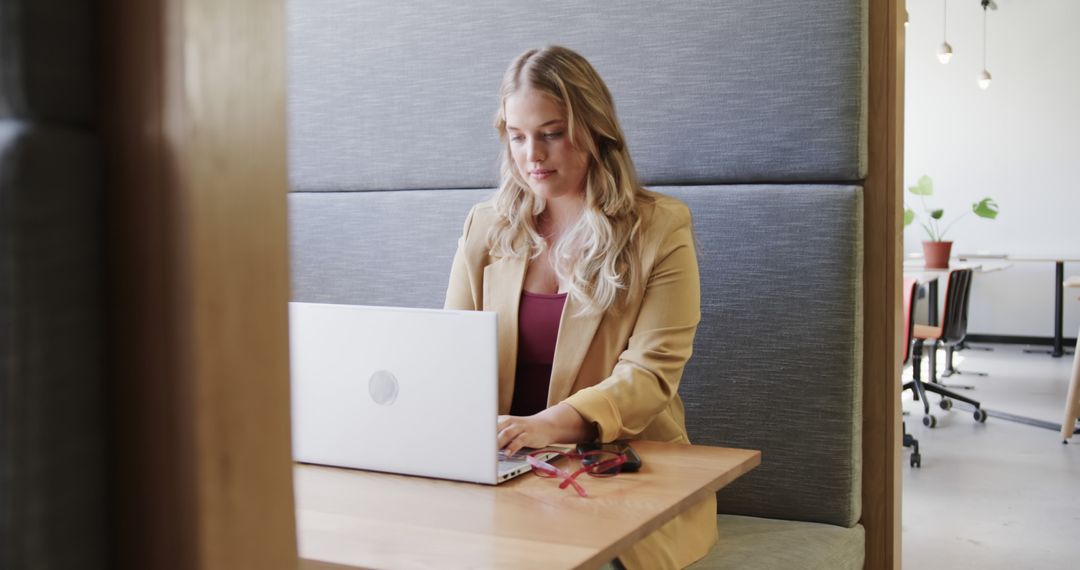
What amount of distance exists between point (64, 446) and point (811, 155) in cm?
195

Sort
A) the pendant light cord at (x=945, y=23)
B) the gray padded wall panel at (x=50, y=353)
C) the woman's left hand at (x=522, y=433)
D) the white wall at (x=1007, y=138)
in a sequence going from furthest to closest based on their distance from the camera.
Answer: the pendant light cord at (x=945, y=23) < the white wall at (x=1007, y=138) < the woman's left hand at (x=522, y=433) < the gray padded wall panel at (x=50, y=353)

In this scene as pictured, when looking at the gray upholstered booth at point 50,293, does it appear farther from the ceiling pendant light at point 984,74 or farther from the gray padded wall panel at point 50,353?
the ceiling pendant light at point 984,74

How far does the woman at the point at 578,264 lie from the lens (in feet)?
6.51

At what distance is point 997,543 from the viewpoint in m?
3.83

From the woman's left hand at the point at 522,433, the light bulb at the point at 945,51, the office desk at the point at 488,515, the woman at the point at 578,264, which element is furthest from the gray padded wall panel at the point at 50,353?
the light bulb at the point at 945,51

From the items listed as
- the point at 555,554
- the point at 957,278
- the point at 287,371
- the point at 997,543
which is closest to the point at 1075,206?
the point at 957,278

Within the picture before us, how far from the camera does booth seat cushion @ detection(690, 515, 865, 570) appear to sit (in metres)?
1.86

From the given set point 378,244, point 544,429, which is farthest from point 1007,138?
point 544,429

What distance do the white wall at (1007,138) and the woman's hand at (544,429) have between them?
892cm

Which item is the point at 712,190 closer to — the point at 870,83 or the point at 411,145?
the point at 870,83

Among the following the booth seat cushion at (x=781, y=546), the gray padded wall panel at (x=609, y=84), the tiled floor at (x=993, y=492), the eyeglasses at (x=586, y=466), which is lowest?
the tiled floor at (x=993, y=492)

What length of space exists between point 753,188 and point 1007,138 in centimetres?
843

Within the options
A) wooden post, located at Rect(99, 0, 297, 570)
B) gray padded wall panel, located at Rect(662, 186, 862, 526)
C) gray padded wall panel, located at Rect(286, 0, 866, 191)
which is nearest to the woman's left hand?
gray padded wall panel, located at Rect(662, 186, 862, 526)

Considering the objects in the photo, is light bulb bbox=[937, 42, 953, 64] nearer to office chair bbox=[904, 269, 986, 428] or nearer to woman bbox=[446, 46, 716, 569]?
office chair bbox=[904, 269, 986, 428]
